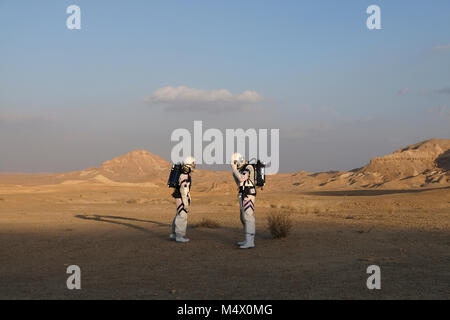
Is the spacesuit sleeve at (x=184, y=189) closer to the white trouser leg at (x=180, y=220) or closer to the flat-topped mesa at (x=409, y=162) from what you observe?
the white trouser leg at (x=180, y=220)

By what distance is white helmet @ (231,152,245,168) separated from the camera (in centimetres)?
1318

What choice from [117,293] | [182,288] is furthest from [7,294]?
[182,288]

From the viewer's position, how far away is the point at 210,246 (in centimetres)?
1339

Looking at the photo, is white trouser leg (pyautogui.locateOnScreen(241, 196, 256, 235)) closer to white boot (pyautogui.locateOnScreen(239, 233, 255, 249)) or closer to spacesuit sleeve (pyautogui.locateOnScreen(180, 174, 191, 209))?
white boot (pyautogui.locateOnScreen(239, 233, 255, 249))

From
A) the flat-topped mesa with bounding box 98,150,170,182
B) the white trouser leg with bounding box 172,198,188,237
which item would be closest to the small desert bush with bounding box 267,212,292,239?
the white trouser leg with bounding box 172,198,188,237

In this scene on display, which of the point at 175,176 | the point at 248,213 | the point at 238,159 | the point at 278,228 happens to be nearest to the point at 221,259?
the point at 248,213

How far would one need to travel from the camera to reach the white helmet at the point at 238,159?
13.2 metres

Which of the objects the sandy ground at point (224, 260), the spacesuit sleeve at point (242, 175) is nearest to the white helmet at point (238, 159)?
the spacesuit sleeve at point (242, 175)

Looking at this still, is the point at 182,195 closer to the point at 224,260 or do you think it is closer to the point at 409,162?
the point at 224,260

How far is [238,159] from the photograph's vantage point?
13195mm
